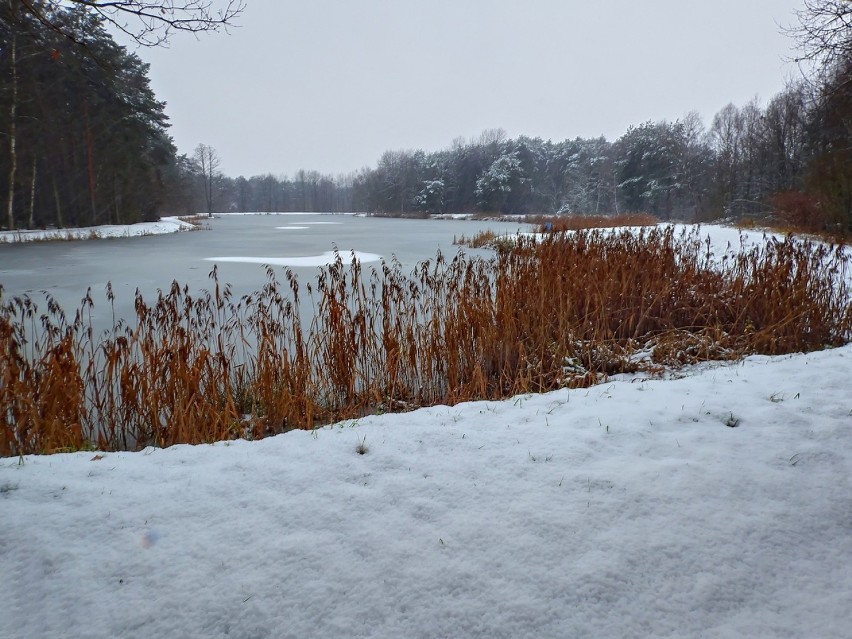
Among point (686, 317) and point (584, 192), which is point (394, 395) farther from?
point (584, 192)

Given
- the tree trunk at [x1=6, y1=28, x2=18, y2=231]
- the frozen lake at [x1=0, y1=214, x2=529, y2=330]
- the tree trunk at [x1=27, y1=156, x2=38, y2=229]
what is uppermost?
the tree trunk at [x1=6, y1=28, x2=18, y2=231]

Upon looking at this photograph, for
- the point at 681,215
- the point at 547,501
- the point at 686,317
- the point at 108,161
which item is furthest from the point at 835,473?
the point at 681,215

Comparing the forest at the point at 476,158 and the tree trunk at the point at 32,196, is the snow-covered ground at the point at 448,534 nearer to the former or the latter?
the forest at the point at 476,158

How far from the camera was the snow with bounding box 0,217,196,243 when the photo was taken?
1500cm

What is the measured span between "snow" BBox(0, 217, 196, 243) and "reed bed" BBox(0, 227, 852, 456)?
14299 mm

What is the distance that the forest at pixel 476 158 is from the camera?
9688mm

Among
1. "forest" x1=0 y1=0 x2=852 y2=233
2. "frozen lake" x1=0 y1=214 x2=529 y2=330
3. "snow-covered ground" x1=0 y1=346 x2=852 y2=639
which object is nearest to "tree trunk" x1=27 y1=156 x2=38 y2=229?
"forest" x1=0 y1=0 x2=852 y2=233

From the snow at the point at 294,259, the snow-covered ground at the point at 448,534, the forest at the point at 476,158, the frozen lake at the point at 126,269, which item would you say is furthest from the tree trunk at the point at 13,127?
the snow-covered ground at the point at 448,534

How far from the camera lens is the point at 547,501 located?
1560 millimetres

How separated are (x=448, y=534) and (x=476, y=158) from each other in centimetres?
5245

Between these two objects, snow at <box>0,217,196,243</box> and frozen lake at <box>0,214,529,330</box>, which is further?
snow at <box>0,217,196,243</box>

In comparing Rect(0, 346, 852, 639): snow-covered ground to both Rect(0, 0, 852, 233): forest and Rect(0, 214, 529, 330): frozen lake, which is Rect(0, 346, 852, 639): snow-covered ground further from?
Rect(0, 214, 529, 330): frozen lake

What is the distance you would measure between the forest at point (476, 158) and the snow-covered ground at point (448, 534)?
205 centimetres

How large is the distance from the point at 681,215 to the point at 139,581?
4044cm
